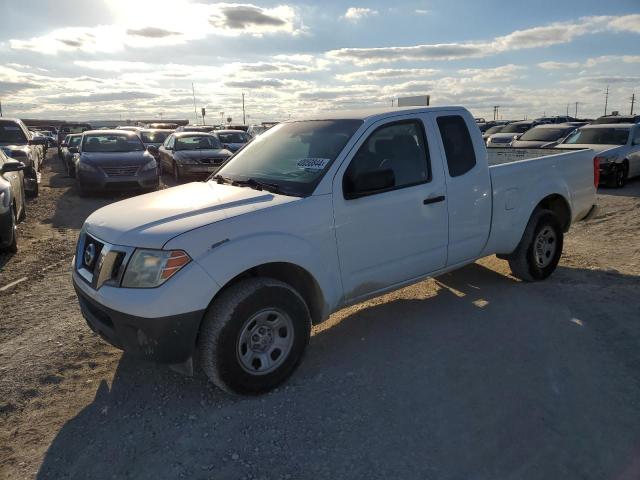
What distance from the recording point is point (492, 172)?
466 cm

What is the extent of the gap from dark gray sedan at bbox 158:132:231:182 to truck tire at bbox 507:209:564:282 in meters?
10.5

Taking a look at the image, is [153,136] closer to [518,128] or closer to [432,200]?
[518,128]

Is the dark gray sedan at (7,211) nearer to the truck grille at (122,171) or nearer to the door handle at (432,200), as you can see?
the truck grille at (122,171)

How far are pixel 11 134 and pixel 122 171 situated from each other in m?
3.49

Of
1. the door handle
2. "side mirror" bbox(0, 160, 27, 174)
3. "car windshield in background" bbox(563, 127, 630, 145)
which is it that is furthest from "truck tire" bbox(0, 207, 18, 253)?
"car windshield in background" bbox(563, 127, 630, 145)

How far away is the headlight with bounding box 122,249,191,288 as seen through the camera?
2906 mm

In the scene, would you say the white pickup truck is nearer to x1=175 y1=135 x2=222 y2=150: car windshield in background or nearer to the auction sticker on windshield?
the auction sticker on windshield

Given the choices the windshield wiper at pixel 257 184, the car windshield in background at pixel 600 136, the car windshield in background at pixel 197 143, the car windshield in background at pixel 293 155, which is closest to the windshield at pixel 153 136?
the car windshield in background at pixel 197 143

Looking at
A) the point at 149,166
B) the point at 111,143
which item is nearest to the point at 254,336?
the point at 149,166

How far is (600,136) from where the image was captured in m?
13.6

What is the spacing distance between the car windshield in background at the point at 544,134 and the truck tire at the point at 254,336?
1498 cm

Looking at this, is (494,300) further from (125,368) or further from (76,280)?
(76,280)

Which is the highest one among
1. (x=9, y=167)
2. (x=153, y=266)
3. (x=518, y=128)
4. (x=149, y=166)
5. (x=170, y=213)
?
(x=518, y=128)

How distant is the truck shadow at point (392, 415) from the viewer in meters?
2.65
